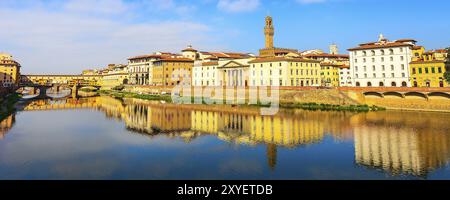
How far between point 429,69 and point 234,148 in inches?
1859

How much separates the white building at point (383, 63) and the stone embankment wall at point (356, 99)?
39.8 feet

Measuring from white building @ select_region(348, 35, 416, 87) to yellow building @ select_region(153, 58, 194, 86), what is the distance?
52.1m

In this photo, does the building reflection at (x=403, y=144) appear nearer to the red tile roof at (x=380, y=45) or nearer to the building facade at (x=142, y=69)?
the red tile roof at (x=380, y=45)

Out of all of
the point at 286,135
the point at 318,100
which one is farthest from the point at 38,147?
the point at 318,100

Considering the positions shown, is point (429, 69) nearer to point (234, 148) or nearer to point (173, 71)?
point (234, 148)

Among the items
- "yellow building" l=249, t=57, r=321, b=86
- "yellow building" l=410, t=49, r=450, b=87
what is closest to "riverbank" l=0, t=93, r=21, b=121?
"yellow building" l=249, t=57, r=321, b=86

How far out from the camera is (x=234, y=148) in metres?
26.2

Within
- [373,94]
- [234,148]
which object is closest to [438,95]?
[373,94]

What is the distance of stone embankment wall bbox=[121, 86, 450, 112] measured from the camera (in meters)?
44.5

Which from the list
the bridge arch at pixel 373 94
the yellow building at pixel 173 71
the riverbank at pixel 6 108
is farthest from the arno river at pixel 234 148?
the yellow building at pixel 173 71

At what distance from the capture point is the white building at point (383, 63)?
5830cm

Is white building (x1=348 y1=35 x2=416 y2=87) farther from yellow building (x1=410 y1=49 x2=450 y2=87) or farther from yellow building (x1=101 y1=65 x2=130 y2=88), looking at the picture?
yellow building (x1=101 y1=65 x2=130 y2=88)

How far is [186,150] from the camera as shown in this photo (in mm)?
25266
